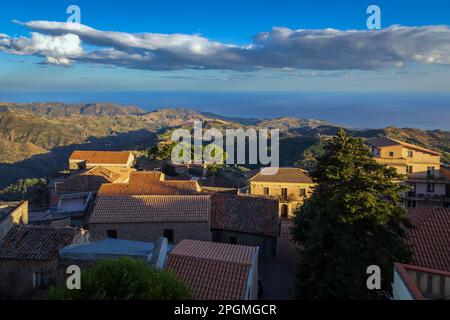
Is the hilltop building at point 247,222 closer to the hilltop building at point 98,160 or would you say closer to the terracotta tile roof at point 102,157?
the hilltop building at point 98,160

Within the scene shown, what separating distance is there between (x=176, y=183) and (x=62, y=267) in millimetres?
17910

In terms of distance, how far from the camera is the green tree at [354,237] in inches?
603

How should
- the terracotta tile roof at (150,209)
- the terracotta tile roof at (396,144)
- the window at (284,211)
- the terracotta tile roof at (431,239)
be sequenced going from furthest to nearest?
the terracotta tile roof at (396,144)
the window at (284,211)
the terracotta tile roof at (150,209)
the terracotta tile roof at (431,239)

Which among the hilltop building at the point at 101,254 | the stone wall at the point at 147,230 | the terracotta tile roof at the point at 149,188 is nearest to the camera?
the hilltop building at the point at 101,254

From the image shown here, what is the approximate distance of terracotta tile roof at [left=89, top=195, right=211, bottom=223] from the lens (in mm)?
24656

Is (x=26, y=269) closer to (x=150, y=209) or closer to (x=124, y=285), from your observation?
(x=124, y=285)

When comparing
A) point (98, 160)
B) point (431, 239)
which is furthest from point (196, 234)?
point (98, 160)

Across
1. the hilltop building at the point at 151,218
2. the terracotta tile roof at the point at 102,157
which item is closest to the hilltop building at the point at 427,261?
the hilltop building at the point at 151,218

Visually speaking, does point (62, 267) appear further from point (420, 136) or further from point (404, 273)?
point (420, 136)

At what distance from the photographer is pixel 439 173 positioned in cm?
4341

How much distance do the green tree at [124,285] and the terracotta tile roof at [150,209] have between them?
42.5 feet

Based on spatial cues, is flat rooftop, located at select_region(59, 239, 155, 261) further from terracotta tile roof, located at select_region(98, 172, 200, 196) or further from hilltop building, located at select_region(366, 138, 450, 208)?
hilltop building, located at select_region(366, 138, 450, 208)

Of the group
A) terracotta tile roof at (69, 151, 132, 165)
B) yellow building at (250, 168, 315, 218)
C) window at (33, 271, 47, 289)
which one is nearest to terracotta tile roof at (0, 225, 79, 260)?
window at (33, 271, 47, 289)
